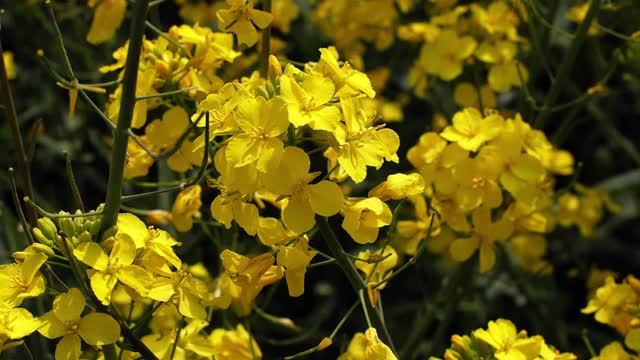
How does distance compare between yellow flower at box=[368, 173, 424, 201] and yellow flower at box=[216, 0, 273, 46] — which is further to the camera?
yellow flower at box=[216, 0, 273, 46]

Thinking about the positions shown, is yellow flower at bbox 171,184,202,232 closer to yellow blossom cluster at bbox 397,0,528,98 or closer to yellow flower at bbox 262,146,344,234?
yellow flower at bbox 262,146,344,234

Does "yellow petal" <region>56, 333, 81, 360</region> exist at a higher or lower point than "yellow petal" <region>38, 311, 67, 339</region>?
lower

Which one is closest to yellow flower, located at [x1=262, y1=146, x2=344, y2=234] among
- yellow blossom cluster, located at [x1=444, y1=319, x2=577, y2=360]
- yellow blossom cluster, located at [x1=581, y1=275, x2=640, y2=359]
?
yellow blossom cluster, located at [x1=444, y1=319, x2=577, y2=360]

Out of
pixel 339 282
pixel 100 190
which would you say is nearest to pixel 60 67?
pixel 100 190

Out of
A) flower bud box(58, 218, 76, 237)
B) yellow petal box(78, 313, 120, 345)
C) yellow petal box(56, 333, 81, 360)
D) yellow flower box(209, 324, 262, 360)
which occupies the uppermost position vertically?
flower bud box(58, 218, 76, 237)

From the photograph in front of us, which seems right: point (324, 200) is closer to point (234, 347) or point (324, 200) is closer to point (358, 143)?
point (358, 143)

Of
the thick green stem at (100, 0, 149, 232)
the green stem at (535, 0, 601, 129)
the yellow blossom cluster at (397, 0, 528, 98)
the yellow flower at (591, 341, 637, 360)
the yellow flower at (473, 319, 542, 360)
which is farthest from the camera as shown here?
the yellow blossom cluster at (397, 0, 528, 98)
